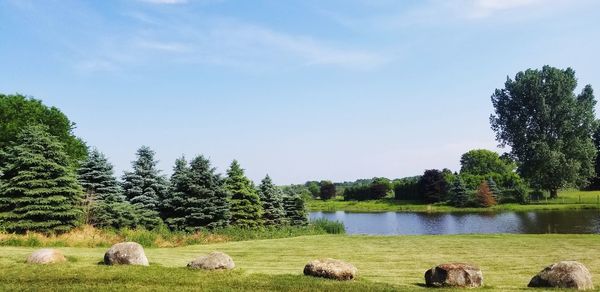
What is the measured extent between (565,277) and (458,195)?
75132mm

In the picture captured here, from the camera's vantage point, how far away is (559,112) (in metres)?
58.0

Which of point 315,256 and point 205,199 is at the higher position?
point 205,199

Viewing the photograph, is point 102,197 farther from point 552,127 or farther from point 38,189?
point 552,127

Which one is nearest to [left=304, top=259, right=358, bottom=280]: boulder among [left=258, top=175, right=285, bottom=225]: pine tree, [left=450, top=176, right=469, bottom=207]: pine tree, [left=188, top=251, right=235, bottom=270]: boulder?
[left=188, top=251, right=235, bottom=270]: boulder

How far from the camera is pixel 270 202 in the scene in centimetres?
4347

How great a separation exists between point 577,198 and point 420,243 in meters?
56.6

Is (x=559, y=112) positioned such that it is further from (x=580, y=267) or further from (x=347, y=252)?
(x=580, y=267)

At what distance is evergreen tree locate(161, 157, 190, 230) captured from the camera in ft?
107

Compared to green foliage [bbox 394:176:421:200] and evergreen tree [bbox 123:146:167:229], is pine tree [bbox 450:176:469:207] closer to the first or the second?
green foliage [bbox 394:176:421:200]

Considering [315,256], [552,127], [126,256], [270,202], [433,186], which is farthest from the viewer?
[433,186]

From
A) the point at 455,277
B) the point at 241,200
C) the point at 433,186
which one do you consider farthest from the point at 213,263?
the point at 433,186

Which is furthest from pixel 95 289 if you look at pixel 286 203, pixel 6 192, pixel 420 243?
pixel 286 203

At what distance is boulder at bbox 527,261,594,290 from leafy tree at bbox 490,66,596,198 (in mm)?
49496

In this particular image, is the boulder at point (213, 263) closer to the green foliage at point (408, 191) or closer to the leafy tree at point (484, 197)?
the leafy tree at point (484, 197)
